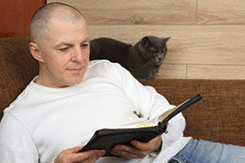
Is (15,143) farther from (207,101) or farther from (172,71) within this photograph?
(172,71)

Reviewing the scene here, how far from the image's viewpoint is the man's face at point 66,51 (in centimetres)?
98

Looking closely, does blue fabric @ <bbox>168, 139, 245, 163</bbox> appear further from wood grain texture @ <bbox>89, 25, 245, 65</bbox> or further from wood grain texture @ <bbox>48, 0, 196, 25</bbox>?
wood grain texture @ <bbox>48, 0, 196, 25</bbox>

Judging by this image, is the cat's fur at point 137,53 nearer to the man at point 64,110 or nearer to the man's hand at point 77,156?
the man at point 64,110

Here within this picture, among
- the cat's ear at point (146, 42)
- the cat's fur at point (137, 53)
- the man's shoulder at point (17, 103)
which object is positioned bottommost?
the cat's fur at point (137, 53)

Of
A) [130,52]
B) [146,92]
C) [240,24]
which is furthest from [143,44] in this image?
[146,92]

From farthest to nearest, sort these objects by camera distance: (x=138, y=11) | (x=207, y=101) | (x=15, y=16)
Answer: (x=138, y=11), (x=15, y=16), (x=207, y=101)

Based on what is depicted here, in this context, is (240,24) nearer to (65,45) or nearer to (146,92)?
(146,92)

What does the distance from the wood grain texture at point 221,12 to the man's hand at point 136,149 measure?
1.22 m

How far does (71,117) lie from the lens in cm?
99

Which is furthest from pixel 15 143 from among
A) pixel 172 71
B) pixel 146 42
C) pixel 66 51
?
pixel 172 71

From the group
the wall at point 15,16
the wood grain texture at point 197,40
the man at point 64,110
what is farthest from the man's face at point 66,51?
the wood grain texture at point 197,40

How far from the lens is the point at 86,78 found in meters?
1.15

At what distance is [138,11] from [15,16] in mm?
820

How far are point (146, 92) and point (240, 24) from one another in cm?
105
